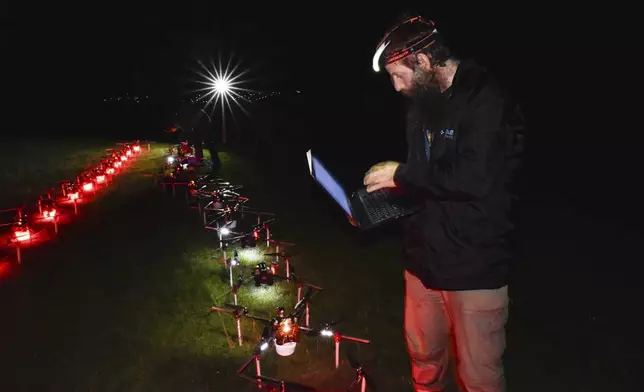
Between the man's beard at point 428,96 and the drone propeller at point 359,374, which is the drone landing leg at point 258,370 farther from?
the man's beard at point 428,96

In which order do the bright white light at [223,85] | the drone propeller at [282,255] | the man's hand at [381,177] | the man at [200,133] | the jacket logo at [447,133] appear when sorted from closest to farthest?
1. the jacket logo at [447,133]
2. the man's hand at [381,177]
3. the drone propeller at [282,255]
4. the man at [200,133]
5. the bright white light at [223,85]

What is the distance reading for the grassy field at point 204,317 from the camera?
14.3 ft

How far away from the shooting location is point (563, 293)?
613 cm

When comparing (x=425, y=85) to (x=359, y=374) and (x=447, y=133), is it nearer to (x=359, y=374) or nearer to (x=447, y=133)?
(x=447, y=133)

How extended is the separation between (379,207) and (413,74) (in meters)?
0.84

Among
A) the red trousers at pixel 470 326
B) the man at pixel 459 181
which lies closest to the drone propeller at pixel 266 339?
the red trousers at pixel 470 326

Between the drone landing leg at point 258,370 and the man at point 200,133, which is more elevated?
the man at point 200,133

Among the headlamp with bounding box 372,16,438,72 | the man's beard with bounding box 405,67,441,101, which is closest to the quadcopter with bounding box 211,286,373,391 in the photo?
the man's beard with bounding box 405,67,441,101

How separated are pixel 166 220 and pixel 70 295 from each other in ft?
10.7

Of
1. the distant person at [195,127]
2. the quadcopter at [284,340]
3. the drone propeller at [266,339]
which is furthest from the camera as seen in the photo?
the distant person at [195,127]

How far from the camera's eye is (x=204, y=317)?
5.42 meters

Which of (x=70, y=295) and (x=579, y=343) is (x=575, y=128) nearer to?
(x=579, y=343)

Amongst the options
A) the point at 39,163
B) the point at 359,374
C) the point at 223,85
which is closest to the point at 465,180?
the point at 359,374

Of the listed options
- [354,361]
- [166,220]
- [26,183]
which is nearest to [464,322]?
[354,361]
